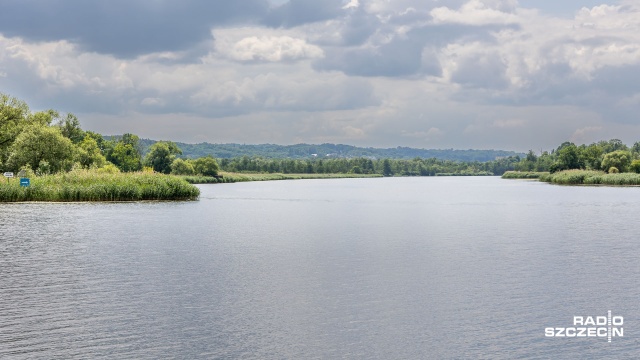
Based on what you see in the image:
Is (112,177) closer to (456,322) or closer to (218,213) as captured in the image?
(218,213)

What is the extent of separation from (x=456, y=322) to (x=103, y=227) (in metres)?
25.4

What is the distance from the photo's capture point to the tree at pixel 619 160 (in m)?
119

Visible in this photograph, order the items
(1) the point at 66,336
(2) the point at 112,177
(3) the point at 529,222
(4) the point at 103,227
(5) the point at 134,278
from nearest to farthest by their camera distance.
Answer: (1) the point at 66,336 → (5) the point at 134,278 → (4) the point at 103,227 → (3) the point at 529,222 → (2) the point at 112,177

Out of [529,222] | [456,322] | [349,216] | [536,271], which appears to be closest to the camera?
[456,322]

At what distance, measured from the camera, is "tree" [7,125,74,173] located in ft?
233

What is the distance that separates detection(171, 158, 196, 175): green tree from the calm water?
8571 cm

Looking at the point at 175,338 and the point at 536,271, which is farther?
the point at 536,271

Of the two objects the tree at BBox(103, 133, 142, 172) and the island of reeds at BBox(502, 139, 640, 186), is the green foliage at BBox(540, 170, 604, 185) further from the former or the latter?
the tree at BBox(103, 133, 142, 172)

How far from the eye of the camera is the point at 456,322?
49.2 feet

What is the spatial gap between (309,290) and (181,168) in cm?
10808

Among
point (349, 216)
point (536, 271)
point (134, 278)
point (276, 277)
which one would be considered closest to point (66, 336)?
point (134, 278)

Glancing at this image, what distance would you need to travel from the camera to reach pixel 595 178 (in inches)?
4402

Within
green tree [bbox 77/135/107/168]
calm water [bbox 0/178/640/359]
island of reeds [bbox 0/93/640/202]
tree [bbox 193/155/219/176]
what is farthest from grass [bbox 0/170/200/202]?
tree [bbox 193/155/219/176]

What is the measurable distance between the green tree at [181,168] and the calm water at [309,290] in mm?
85714
